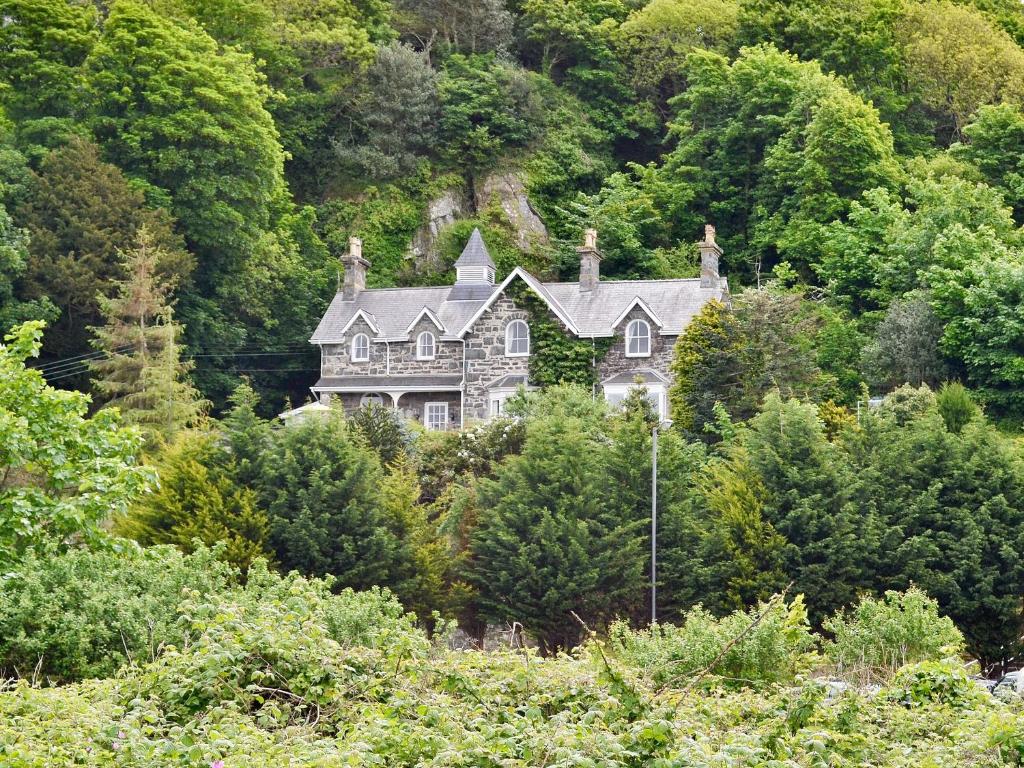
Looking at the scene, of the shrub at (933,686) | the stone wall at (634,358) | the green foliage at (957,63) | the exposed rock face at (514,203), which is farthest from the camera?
the green foliage at (957,63)

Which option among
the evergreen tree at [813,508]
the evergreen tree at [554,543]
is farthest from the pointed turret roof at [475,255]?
the evergreen tree at [813,508]

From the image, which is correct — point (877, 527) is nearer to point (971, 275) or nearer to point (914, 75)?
point (971, 275)

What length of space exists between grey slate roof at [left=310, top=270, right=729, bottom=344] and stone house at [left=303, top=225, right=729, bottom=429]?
0.14 ft

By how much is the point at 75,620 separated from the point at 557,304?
114 ft

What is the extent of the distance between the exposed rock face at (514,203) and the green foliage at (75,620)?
142ft

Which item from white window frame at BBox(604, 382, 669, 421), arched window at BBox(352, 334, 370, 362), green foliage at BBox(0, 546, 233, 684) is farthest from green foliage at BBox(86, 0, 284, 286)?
green foliage at BBox(0, 546, 233, 684)

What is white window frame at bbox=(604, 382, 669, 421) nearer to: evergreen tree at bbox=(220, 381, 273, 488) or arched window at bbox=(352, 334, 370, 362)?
arched window at bbox=(352, 334, 370, 362)

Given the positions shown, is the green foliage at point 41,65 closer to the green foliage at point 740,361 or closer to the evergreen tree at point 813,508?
the green foliage at point 740,361

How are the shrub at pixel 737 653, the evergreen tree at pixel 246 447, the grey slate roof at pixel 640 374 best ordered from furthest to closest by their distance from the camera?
the grey slate roof at pixel 640 374 → the evergreen tree at pixel 246 447 → the shrub at pixel 737 653

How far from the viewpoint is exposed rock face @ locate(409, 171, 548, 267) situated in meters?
64.5

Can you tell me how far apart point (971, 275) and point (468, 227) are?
21514mm

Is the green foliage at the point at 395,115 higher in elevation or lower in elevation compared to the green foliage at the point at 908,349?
higher

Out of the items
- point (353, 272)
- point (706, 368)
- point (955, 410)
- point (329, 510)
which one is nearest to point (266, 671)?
point (329, 510)

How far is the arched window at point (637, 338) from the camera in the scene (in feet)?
173
